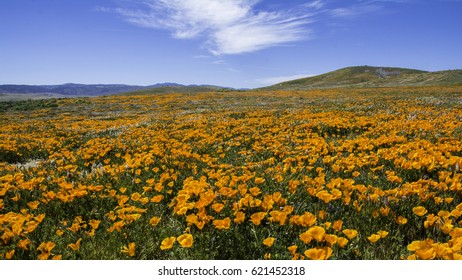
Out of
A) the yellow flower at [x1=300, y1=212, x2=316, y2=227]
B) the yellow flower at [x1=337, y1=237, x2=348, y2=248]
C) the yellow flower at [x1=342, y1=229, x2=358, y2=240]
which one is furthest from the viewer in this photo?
the yellow flower at [x1=300, y1=212, x2=316, y2=227]

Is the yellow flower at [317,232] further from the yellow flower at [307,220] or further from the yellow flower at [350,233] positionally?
the yellow flower at [307,220]

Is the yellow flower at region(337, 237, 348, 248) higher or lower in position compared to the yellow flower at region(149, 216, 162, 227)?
higher

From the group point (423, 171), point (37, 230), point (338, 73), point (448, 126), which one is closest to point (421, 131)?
point (448, 126)

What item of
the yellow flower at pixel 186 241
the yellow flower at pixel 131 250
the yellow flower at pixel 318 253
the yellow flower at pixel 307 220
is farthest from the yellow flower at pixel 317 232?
the yellow flower at pixel 131 250

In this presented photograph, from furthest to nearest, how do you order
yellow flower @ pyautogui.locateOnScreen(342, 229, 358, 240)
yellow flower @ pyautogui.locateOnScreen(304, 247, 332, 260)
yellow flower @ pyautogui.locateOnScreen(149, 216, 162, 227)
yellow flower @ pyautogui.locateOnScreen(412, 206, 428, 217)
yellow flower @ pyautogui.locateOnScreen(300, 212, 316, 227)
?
yellow flower @ pyautogui.locateOnScreen(149, 216, 162, 227) → yellow flower @ pyautogui.locateOnScreen(412, 206, 428, 217) → yellow flower @ pyautogui.locateOnScreen(300, 212, 316, 227) → yellow flower @ pyautogui.locateOnScreen(342, 229, 358, 240) → yellow flower @ pyautogui.locateOnScreen(304, 247, 332, 260)

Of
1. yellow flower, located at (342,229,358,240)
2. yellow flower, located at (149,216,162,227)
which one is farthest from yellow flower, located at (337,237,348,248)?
yellow flower, located at (149,216,162,227)

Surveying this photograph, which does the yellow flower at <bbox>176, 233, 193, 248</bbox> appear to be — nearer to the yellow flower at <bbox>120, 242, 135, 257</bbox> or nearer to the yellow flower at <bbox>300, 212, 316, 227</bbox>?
the yellow flower at <bbox>120, 242, 135, 257</bbox>

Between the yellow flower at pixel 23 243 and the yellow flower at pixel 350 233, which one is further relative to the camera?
the yellow flower at pixel 23 243

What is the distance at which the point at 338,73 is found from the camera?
12688 cm

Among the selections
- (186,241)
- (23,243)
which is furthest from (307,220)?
(23,243)

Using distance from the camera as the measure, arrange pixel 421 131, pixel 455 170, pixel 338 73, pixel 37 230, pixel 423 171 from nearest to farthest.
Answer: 1. pixel 37 230
2. pixel 455 170
3. pixel 423 171
4. pixel 421 131
5. pixel 338 73

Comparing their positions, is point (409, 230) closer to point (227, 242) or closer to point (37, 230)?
point (227, 242)

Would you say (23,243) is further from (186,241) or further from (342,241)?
(342,241)
